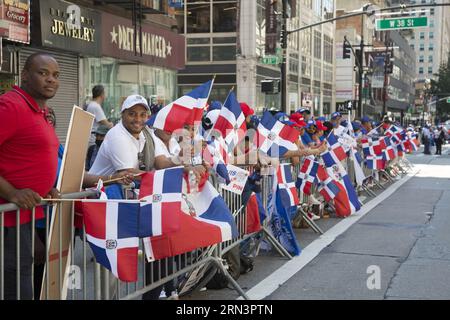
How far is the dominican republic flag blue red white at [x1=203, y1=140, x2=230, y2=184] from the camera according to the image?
5.77 meters

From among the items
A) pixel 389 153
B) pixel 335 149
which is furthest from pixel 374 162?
pixel 335 149

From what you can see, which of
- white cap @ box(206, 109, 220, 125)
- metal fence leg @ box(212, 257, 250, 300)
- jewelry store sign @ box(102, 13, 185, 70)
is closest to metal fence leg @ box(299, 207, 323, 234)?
white cap @ box(206, 109, 220, 125)

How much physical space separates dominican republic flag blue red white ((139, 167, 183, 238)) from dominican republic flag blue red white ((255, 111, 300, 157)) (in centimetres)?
334

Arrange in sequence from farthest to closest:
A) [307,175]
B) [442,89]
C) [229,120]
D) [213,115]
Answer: [442,89] < [307,175] < [213,115] < [229,120]

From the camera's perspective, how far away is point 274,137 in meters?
7.97

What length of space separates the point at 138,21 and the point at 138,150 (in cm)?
1581

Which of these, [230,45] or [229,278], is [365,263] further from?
[230,45]

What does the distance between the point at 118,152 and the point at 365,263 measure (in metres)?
3.58

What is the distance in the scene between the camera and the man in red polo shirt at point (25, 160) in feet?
11.7

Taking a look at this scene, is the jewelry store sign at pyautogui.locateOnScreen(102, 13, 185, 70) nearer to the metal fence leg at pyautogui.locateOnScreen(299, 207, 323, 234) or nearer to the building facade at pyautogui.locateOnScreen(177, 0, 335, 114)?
the building facade at pyautogui.locateOnScreen(177, 0, 335, 114)

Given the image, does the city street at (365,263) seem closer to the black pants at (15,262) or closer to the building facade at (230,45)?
the black pants at (15,262)

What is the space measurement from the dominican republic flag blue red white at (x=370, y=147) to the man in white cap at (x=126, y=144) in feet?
38.2

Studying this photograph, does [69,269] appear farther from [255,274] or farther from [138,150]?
[255,274]

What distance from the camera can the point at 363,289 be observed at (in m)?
6.15
